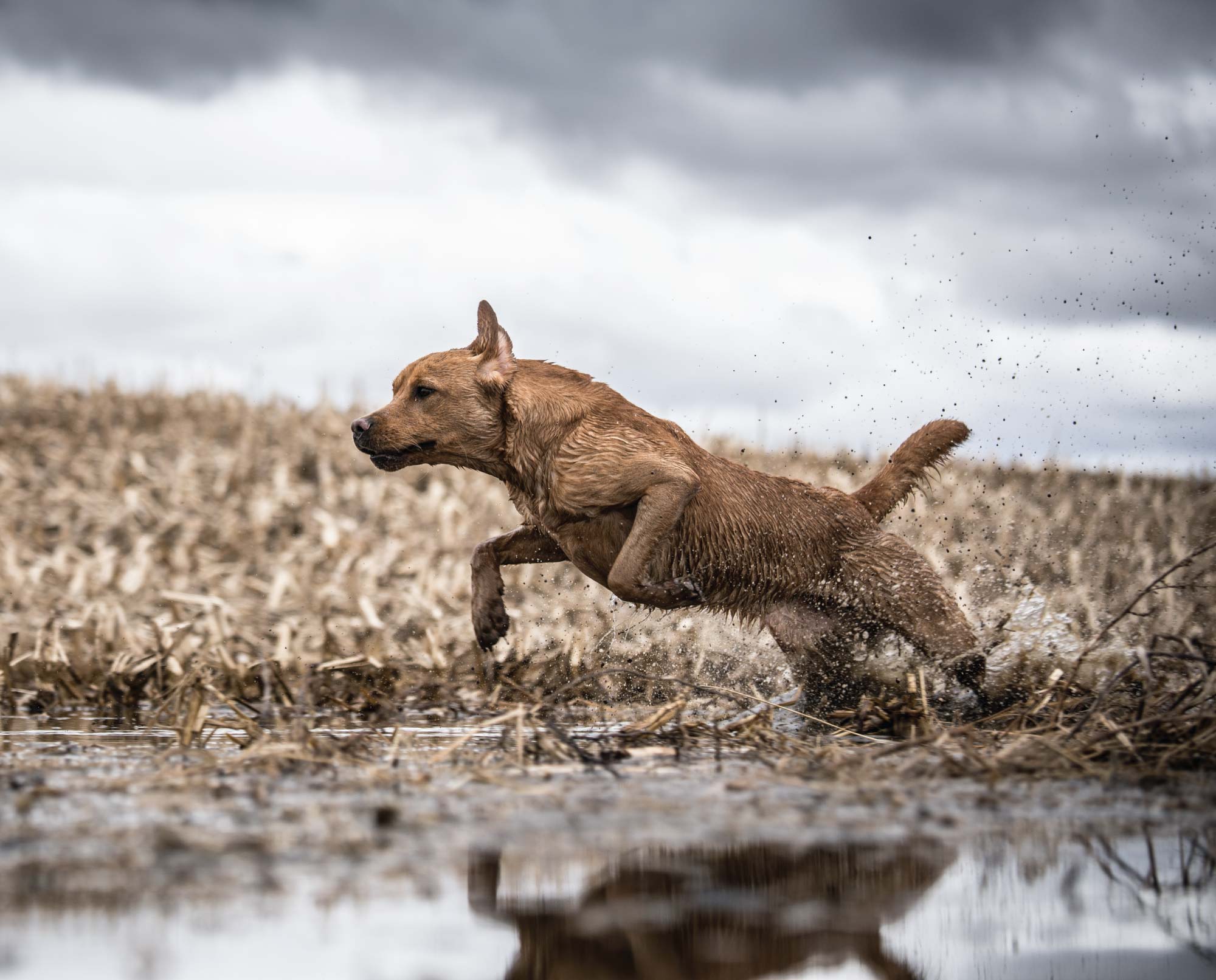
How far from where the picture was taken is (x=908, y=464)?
656 centimetres

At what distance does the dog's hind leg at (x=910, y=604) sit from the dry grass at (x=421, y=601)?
0.15m

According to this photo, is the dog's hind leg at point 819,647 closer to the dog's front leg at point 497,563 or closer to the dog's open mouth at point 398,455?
the dog's front leg at point 497,563

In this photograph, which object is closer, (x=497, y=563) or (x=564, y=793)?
(x=564, y=793)

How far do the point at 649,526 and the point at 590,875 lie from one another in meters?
2.86

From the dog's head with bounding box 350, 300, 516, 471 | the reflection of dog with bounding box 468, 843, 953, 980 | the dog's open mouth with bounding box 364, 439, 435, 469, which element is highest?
the dog's head with bounding box 350, 300, 516, 471

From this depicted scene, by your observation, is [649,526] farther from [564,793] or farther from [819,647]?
[564,793]

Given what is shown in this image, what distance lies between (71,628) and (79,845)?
5.17 metres

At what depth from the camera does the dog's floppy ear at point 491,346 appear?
19.5 ft

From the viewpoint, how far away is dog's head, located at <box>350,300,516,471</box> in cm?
582

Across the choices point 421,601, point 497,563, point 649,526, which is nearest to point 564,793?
point 649,526

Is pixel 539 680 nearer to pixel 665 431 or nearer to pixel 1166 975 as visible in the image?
pixel 665 431

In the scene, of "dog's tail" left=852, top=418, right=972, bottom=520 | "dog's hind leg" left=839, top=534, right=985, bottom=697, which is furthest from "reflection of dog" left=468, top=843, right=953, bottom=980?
"dog's tail" left=852, top=418, right=972, bottom=520

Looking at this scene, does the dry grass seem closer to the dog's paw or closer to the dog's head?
the dog's paw

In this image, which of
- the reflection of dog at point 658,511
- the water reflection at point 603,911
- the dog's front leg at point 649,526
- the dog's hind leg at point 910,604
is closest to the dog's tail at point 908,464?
the reflection of dog at point 658,511
